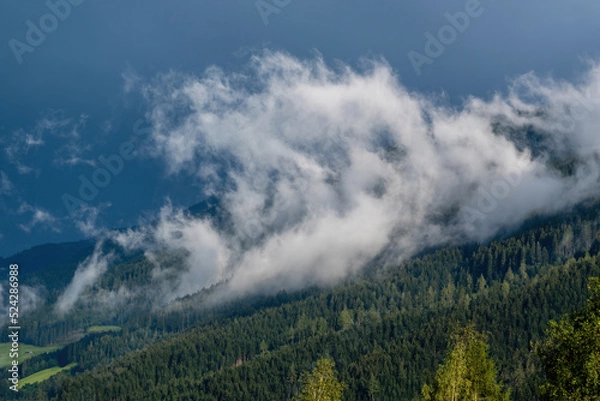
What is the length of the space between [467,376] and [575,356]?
18234mm

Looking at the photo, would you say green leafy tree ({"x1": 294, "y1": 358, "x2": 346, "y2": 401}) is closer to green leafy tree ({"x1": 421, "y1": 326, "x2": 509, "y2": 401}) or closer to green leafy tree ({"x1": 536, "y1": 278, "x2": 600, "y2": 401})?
green leafy tree ({"x1": 421, "y1": 326, "x2": 509, "y2": 401})

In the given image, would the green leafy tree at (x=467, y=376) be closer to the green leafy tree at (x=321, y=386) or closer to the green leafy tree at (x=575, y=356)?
the green leafy tree at (x=575, y=356)

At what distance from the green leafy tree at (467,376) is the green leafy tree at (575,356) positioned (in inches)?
499

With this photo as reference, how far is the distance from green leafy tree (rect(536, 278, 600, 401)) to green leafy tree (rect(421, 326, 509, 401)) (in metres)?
12.7

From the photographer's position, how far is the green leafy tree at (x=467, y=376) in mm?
67875

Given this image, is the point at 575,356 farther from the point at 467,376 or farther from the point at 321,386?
the point at 321,386

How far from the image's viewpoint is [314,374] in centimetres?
7825

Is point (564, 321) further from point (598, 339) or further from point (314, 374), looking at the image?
point (314, 374)

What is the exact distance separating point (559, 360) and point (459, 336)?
18068 mm

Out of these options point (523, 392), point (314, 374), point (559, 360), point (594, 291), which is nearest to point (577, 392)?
point (559, 360)

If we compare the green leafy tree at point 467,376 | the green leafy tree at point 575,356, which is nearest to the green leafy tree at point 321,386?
the green leafy tree at point 467,376

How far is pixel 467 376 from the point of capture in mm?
69438

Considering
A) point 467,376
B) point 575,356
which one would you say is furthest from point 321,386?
point 575,356

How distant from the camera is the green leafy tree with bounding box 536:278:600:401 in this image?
1994 inches
